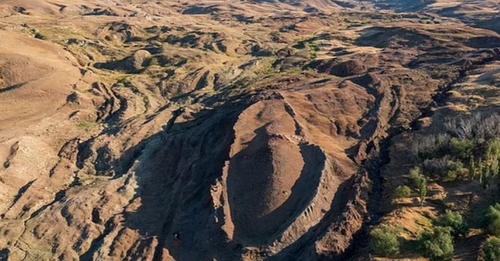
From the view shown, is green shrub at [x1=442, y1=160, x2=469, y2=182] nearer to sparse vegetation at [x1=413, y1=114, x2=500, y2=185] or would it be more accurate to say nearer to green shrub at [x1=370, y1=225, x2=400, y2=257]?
sparse vegetation at [x1=413, y1=114, x2=500, y2=185]

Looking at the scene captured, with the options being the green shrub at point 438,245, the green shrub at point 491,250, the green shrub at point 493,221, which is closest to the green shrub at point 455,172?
the green shrub at point 493,221

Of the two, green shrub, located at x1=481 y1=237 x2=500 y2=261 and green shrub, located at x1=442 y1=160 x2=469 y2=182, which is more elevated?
green shrub, located at x1=481 y1=237 x2=500 y2=261

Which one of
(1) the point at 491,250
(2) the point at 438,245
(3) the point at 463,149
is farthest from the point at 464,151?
(1) the point at 491,250

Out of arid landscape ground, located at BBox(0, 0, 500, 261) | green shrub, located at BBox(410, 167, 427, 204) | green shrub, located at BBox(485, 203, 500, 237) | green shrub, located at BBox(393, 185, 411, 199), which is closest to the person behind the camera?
green shrub, located at BBox(485, 203, 500, 237)

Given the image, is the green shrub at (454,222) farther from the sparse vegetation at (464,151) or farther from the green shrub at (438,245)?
the sparse vegetation at (464,151)

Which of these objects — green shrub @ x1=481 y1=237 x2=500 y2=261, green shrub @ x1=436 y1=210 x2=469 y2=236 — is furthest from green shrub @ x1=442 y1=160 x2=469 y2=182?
green shrub @ x1=481 y1=237 x2=500 y2=261

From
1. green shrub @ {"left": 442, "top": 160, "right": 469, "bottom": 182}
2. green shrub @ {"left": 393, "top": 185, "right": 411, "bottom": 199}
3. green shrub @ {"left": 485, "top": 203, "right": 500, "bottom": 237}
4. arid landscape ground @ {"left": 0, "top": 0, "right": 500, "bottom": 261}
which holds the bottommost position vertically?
arid landscape ground @ {"left": 0, "top": 0, "right": 500, "bottom": 261}

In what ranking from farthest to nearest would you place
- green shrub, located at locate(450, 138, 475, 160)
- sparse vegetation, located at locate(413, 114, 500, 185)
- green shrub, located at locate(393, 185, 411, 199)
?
1. green shrub, located at locate(450, 138, 475, 160)
2. sparse vegetation, located at locate(413, 114, 500, 185)
3. green shrub, located at locate(393, 185, 411, 199)
